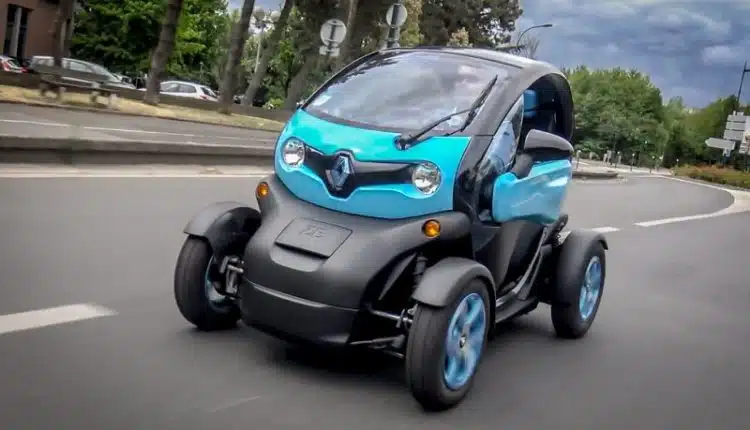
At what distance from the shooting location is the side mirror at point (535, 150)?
523cm

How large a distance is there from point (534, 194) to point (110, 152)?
28.2 ft

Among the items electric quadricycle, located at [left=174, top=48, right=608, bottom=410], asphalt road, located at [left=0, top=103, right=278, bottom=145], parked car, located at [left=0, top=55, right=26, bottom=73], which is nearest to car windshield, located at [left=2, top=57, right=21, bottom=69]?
parked car, located at [left=0, top=55, right=26, bottom=73]

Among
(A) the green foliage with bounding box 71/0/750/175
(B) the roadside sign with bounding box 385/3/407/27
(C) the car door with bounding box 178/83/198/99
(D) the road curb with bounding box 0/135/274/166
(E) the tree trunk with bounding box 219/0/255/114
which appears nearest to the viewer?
(D) the road curb with bounding box 0/135/274/166

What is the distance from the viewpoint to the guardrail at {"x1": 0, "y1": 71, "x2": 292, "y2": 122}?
79.0 ft

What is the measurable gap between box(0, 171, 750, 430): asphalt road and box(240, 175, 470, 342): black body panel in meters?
0.34

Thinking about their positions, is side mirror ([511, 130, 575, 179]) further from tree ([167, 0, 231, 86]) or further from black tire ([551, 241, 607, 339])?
tree ([167, 0, 231, 86])

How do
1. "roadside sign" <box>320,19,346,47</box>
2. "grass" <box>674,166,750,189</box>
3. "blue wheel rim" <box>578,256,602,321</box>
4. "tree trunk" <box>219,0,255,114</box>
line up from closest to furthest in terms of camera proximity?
"blue wheel rim" <box>578,256,602,321</box> < "roadside sign" <box>320,19,346,47</box> < "tree trunk" <box>219,0,255,114</box> < "grass" <box>674,166,750,189</box>

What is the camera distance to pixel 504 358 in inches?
227

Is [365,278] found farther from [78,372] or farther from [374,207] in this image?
[78,372]

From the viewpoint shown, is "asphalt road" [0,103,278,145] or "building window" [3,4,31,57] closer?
"asphalt road" [0,103,278,145]

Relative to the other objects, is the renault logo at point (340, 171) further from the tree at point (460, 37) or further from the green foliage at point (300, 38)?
the tree at point (460, 37)

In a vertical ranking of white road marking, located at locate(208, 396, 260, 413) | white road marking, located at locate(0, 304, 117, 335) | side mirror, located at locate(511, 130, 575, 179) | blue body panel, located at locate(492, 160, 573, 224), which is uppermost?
side mirror, located at locate(511, 130, 575, 179)

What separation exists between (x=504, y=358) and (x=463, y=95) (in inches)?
61.9

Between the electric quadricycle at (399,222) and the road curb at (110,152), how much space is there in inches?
275
